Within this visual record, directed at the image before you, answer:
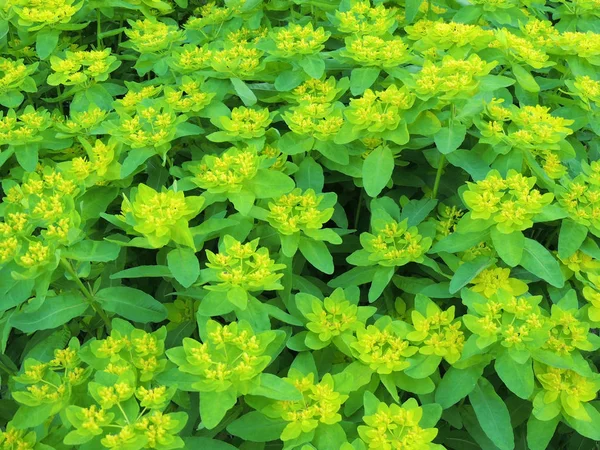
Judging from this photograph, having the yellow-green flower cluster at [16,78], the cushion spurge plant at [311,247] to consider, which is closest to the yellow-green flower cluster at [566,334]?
the cushion spurge plant at [311,247]

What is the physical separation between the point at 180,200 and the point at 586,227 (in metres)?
1.15

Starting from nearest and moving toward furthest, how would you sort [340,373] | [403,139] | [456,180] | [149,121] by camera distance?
[340,373] < [403,139] < [149,121] < [456,180]

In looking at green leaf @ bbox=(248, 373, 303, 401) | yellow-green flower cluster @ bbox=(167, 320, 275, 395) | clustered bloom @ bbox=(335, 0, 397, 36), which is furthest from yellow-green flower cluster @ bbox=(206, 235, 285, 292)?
clustered bloom @ bbox=(335, 0, 397, 36)

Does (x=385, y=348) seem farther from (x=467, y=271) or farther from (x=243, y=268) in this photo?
(x=243, y=268)

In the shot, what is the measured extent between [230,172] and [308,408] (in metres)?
0.68

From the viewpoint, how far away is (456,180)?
7.54ft

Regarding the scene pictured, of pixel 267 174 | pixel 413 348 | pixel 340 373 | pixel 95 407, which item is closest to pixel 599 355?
pixel 413 348

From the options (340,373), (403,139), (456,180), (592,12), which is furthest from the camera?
(592,12)

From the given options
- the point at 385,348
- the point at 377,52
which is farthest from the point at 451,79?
the point at 385,348

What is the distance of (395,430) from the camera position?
1624 millimetres

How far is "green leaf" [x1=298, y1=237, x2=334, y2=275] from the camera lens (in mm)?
1885

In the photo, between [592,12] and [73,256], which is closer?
[73,256]

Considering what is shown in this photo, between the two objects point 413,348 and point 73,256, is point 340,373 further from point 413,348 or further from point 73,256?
point 73,256

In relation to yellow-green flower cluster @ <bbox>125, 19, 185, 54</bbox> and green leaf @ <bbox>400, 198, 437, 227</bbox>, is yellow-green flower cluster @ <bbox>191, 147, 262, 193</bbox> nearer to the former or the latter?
green leaf @ <bbox>400, 198, 437, 227</bbox>
